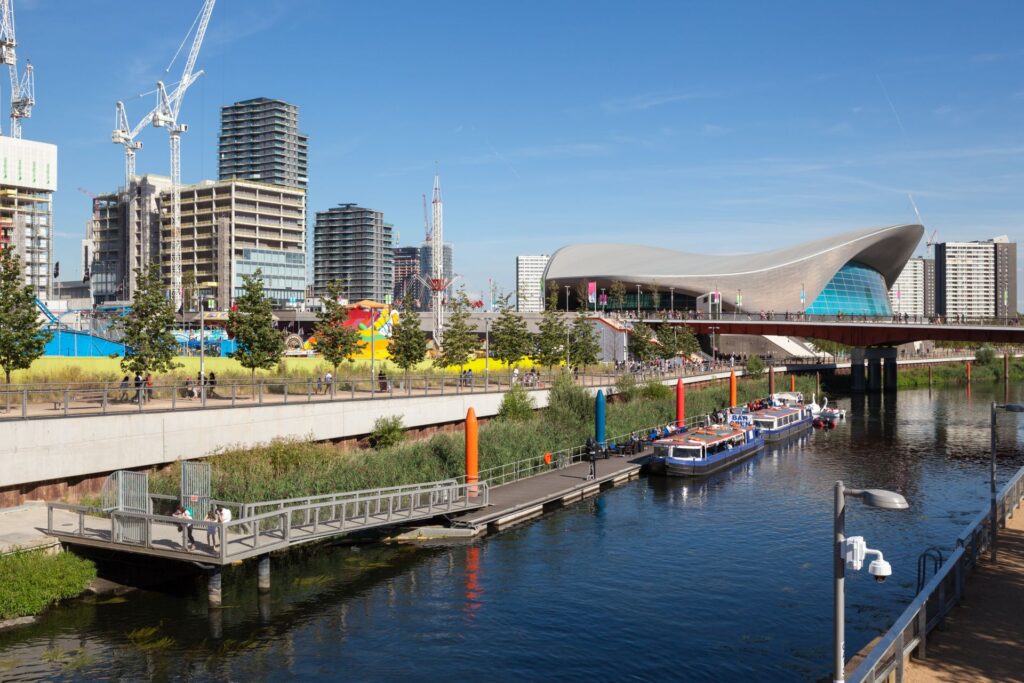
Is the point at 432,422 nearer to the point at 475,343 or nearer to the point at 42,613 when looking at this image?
the point at 475,343

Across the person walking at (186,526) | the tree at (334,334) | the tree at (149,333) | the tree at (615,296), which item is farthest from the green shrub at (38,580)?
the tree at (615,296)

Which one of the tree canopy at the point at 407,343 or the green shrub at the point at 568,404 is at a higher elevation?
the tree canopy at the point at 407,343

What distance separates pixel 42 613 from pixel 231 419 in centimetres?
1328

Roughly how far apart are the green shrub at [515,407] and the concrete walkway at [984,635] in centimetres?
3007

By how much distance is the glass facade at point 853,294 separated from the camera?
147375 mm

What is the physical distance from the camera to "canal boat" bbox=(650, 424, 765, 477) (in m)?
49.2

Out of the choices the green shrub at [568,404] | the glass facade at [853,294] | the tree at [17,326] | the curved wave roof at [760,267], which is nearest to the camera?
the tree at [17,326]

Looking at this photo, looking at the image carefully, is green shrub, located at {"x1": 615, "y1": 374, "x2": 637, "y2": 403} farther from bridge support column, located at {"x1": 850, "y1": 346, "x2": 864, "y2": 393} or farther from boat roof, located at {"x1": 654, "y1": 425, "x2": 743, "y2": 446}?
bridge support column, located at {"x1": 850, "y1": 346, "x2": 864, "y2": 393}

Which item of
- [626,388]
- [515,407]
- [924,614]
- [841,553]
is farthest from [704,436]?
[841,553]

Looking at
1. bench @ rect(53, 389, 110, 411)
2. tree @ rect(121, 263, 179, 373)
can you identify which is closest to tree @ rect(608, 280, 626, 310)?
tree @ rect(121, 263, 179, 373)

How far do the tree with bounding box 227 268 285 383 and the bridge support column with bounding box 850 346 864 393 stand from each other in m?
81.0

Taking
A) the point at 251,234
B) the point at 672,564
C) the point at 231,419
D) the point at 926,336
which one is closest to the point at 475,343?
the point at 231,419

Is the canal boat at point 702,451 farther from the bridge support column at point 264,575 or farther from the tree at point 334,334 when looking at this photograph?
the bridge support column at point 264,575

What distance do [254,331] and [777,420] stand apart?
38.9 meters
